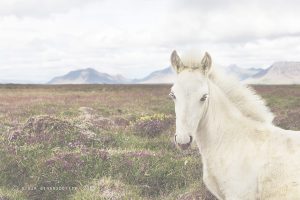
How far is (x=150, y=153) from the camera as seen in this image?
39.8 ft

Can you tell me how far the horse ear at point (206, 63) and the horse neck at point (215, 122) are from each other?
12.7 inches

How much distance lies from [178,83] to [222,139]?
129cm

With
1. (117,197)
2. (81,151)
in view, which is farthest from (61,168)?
(117,197)

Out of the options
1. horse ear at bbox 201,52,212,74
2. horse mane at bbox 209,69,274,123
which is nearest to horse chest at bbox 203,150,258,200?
horse mane at bbox 209,69,274,123

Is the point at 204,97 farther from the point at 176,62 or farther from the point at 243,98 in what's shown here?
the point at 243,98

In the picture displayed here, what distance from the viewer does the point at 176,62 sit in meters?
6.82

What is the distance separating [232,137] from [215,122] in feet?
1.28

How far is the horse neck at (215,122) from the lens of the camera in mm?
6887

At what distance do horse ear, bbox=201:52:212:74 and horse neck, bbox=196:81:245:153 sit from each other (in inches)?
12.7

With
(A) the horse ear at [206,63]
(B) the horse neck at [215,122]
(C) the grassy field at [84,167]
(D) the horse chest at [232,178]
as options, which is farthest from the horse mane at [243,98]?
(C) the grassy field at [84,167]

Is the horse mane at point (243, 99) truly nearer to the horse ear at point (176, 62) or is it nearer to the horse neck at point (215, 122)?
the horse neck at point (215, 122)

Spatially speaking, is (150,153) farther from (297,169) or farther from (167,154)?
(297,169)

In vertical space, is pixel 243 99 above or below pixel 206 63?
below

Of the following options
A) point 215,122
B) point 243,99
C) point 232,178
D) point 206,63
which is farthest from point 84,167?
point 206,63
